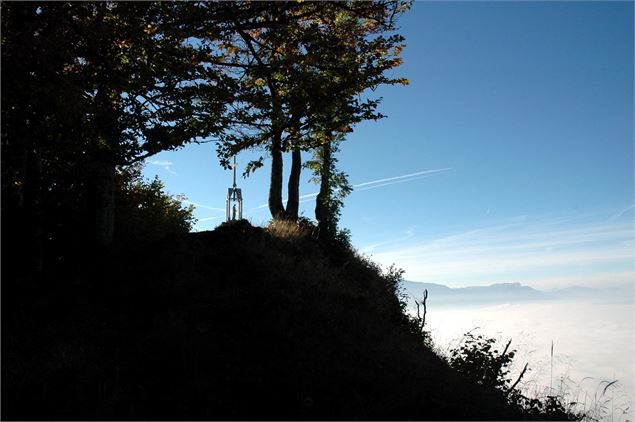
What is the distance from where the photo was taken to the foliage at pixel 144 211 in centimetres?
1369

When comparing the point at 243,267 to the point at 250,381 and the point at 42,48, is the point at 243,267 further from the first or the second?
the point at 42,48

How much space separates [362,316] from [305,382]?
127 inches

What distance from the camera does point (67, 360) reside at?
22.1ft

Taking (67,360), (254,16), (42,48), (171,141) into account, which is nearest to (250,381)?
(67,360)

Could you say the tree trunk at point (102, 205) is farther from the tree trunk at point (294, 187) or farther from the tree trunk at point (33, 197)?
the tree trunk at point (294, 187)

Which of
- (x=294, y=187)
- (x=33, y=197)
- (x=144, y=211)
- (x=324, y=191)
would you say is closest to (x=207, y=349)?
(x=33, y=197)

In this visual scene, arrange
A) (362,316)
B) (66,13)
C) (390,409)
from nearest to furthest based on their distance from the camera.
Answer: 1. (390,409)
2. (66,13)
3. (362,316)

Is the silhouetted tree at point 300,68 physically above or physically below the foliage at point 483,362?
above

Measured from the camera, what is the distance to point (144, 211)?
15031mm

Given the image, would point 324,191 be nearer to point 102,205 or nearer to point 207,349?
point 102,205

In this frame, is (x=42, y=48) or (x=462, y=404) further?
(x=42, y=48)

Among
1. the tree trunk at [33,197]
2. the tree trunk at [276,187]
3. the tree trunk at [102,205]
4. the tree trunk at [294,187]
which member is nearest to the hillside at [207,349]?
the tree trunk at [102,205]

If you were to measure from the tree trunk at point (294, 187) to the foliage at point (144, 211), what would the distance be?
12.1 feet

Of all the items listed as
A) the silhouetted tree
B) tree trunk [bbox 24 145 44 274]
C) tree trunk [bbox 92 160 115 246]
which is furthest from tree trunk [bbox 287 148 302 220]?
tree trunk [bbox 24 145 44 274]
